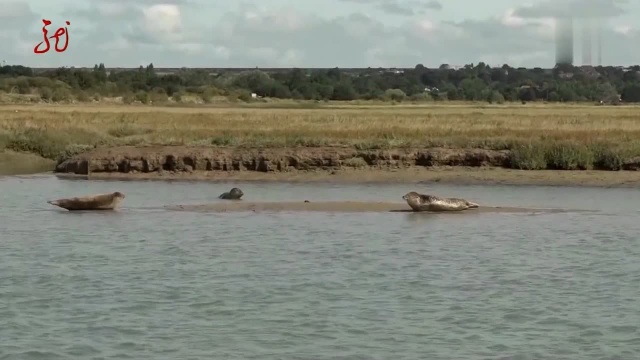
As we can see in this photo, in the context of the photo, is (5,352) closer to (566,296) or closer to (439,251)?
(566,296)

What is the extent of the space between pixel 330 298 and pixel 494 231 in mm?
6672

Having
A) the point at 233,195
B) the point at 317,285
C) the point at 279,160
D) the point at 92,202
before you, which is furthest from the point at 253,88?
the point at 317,285

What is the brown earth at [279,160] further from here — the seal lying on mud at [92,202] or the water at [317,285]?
the seal lying on mud at [92,202]

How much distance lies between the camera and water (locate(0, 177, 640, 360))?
11664 mm

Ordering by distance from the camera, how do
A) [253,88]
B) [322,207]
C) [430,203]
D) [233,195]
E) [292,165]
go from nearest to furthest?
[430,203], [322,207], [233,195], [292,165], [253,88]

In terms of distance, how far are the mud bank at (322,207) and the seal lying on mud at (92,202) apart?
47.9 inches

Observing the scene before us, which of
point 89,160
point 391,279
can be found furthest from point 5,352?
point 89,160

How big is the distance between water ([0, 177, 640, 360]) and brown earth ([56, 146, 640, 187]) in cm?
591

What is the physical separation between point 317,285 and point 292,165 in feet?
51.9

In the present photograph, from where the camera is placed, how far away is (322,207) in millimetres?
23688

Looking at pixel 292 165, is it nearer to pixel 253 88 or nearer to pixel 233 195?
pixel 233 195

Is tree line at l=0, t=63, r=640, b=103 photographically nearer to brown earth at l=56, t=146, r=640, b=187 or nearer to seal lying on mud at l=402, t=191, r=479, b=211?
brown earth at l=56, t=146, r=640, b=187

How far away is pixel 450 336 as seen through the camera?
12016 mm

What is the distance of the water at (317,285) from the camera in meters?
11.7
